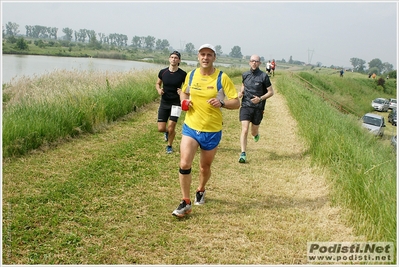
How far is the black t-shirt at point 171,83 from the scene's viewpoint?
6392 mm

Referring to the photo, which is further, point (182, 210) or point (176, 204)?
point (176, 204)

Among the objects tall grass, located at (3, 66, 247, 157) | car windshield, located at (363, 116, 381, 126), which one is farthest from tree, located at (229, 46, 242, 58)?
tall grass, located at (3, 66, 247, 157)

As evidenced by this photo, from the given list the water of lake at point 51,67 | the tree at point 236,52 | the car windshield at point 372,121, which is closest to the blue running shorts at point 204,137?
the water of lake at point 51,67

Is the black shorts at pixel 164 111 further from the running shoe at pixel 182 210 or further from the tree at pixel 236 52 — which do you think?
the tree at pixel 236 52

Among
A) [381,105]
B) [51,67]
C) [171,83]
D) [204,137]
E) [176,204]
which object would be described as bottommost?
[381,105]

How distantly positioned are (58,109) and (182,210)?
4140 mm

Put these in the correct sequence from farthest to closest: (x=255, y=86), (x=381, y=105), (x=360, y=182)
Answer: (x=381, y=105) → (x=255, y=86) → (x=360, y=182)

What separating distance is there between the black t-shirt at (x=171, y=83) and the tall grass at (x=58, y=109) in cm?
201

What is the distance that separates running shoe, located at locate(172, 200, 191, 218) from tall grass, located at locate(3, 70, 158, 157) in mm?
3015

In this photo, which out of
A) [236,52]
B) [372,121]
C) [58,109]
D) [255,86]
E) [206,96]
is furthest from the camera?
[236,52]

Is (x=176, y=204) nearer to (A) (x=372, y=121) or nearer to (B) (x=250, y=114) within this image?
(B) (x=250, y=114)

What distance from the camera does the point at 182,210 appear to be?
3.91 m

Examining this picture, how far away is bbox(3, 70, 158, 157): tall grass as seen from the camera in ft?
18.3

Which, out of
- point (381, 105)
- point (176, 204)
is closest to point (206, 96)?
point (176, 204)
